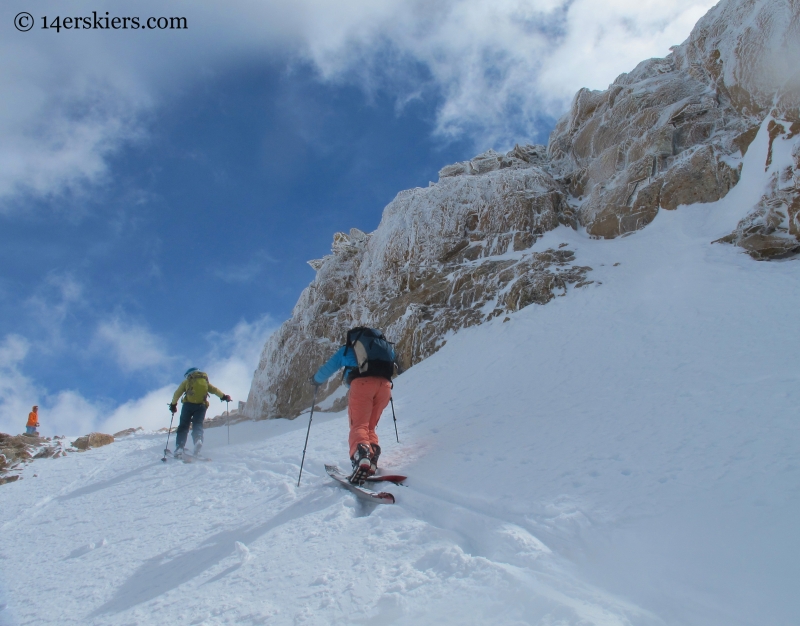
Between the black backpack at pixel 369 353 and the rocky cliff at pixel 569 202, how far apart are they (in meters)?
13.4

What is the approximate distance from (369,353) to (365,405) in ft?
2.57

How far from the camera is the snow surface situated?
3.38m

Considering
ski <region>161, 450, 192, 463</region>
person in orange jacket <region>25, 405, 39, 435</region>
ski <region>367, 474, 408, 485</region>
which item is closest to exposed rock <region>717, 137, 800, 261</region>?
ski <region>367, 474, 408, 485</region>

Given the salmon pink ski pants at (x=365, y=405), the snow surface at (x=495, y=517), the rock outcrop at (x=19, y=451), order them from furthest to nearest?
the rock outcrop at (x=19, y=451)
the salmon pink ski pants at (x=365, y=405)
the snow surface at (x=495, y=517)

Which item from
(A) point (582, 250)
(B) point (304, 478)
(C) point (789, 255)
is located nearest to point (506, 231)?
(A) point (582, 250)

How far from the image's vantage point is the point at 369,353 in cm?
726

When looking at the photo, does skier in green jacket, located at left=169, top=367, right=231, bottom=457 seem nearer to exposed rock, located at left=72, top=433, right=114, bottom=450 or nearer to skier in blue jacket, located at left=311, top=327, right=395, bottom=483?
skier in blue jacket, located at left=311, top=327, right=395, bottom=483

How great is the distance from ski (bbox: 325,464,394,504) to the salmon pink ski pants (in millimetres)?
431

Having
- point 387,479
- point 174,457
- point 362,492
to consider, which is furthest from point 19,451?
point 362,492

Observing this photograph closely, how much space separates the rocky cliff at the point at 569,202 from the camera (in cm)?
1955

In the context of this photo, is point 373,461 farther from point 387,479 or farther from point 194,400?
point 194,400

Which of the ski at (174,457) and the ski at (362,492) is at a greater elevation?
the ski at (362,492)

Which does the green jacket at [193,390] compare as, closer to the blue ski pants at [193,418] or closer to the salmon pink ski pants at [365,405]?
the blue ski pants at [193,418]

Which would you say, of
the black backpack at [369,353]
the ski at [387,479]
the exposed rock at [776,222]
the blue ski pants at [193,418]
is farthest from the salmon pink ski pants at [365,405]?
the exposed rock at [776,222]
